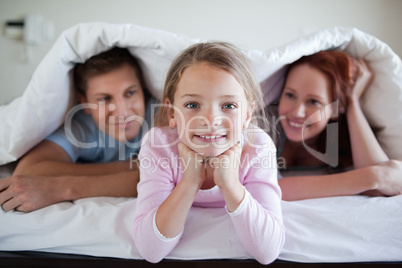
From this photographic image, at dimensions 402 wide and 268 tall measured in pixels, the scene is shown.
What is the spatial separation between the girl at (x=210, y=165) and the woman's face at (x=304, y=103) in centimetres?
32

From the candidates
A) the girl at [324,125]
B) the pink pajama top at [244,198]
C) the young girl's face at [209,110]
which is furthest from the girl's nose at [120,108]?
the girl at [324,125]

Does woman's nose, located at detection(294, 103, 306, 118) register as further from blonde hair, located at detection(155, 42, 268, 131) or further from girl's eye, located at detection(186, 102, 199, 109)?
girl's eye, located at detection(186, 102, 199, 109)

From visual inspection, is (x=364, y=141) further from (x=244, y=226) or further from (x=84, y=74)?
(x=84, y=74)

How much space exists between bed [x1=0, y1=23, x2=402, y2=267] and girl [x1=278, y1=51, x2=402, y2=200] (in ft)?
0.22

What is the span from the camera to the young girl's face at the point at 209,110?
67 cm

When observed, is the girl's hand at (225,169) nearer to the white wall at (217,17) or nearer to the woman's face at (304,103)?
the woman's face at (304,103)

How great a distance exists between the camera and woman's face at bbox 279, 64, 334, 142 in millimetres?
1033

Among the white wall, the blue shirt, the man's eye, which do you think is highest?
the white wall

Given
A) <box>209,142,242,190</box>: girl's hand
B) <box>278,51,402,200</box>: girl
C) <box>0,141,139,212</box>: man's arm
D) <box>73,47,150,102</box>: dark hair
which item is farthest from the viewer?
<box>73,47,150,102</box>: dark hair

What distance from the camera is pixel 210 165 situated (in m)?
0.70

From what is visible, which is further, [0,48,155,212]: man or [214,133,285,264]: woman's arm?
[0,48,155,212]: man

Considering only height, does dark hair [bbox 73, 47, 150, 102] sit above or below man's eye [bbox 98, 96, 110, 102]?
above

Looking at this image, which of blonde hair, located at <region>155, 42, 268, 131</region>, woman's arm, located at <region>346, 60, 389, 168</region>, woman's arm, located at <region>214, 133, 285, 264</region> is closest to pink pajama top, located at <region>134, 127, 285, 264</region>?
woman's arm, located at <region>214, 133, 285, 264</region>

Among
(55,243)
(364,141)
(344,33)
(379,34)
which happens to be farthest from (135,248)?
(379,34)
